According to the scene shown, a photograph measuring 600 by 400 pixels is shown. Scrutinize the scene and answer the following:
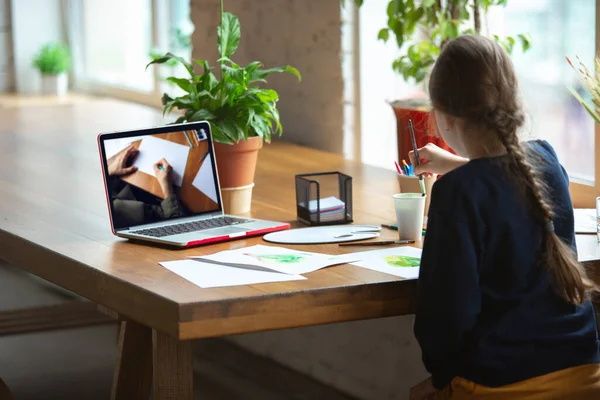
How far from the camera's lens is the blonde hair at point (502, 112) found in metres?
1.70

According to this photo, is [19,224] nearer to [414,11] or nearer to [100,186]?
[100,186]

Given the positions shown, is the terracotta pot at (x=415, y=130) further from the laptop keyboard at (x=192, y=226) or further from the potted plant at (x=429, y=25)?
the laptop keyboard at (x=192, y=226)

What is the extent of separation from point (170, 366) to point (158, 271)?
178 mm

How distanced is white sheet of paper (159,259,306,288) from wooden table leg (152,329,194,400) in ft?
0.42

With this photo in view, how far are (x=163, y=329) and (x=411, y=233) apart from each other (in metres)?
0.63

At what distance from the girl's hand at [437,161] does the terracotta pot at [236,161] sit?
45 cm

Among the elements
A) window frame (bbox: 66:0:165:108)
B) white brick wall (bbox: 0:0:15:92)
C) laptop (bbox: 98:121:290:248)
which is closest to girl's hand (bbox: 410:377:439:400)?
laptop (bbox: 98:121:290:248)

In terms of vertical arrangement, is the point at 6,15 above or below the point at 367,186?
above

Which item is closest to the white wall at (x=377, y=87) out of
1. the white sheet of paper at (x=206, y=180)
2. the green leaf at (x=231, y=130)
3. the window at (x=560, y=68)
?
the window at (x=560, y=68)

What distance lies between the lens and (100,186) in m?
2.81

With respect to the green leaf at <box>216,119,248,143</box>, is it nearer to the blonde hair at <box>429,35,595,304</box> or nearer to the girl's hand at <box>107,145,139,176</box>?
the girl's hand at <box>107,145,139,176</box>

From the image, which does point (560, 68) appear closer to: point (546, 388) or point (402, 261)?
point (402, 261)

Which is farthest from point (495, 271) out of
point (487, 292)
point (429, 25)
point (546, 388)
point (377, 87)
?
point (377, 87)

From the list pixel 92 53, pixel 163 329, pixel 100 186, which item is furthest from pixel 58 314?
pixel 92 53
